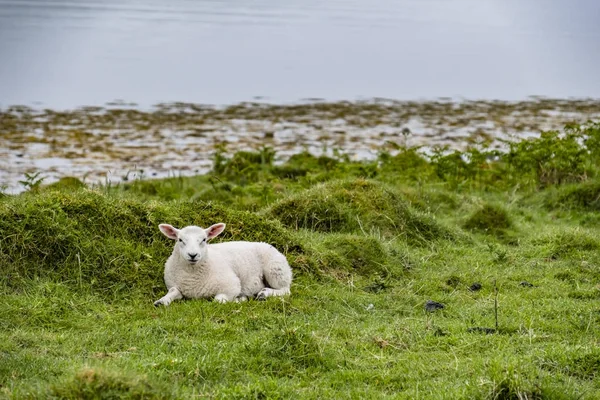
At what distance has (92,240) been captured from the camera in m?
10.2

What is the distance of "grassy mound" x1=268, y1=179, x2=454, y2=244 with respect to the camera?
1312cm

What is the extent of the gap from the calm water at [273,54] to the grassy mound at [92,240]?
23.6 metres

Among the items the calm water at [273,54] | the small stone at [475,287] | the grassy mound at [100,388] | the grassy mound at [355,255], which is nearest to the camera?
the grassy mound at [100,388]

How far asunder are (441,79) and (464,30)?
43.8 meters

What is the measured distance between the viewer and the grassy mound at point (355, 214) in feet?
43.0

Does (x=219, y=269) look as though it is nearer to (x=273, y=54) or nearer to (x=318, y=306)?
(x=318, y=306)

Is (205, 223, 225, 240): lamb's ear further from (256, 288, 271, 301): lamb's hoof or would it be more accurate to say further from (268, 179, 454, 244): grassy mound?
(268, 179, 454, 244): grassy mound

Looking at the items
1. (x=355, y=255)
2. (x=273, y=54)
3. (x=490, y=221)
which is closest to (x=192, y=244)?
(x=355, y=255)

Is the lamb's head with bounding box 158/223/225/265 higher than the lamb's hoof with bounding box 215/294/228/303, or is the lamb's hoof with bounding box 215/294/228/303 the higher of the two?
the lamb's head with bounding box 158/223/225/265

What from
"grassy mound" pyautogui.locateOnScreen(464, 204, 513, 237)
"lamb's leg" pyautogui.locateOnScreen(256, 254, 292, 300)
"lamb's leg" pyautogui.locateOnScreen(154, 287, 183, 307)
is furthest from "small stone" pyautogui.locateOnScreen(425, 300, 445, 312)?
"grassy mound" pyautogui.locateOnScreen(464, 204, 513, 237)

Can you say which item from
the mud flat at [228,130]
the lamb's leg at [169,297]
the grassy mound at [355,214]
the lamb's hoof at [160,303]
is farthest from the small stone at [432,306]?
the mud flat at [228,130]

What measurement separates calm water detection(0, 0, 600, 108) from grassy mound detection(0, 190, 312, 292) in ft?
77.5

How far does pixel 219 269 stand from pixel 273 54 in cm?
5476

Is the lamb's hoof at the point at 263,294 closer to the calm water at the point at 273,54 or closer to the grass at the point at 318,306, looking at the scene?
the grass at the point at 318,306
